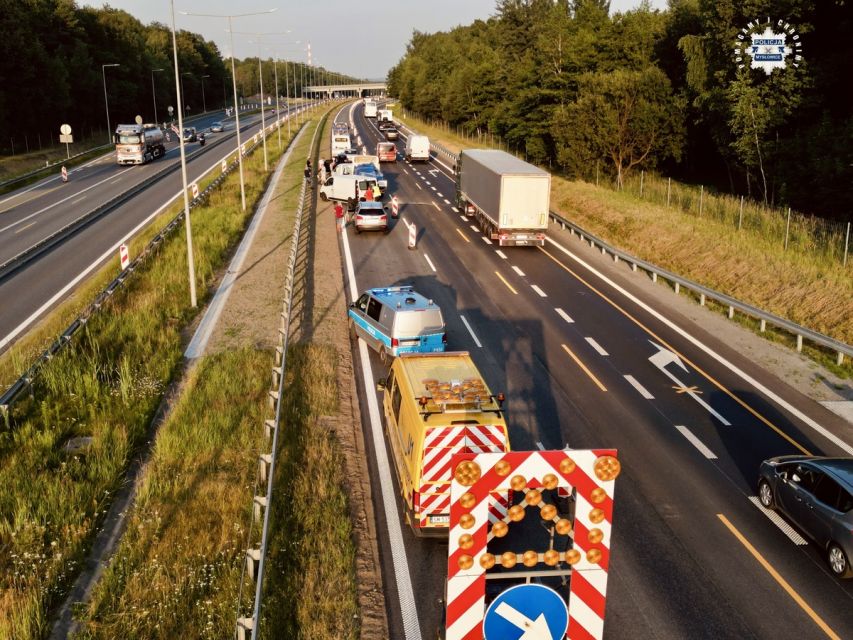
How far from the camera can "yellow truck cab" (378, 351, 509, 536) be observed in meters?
11.1

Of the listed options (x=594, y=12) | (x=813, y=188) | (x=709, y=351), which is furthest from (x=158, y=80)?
(x=709, y=351)

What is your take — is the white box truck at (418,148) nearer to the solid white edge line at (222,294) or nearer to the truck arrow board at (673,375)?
the solid white edge line at (222,294)

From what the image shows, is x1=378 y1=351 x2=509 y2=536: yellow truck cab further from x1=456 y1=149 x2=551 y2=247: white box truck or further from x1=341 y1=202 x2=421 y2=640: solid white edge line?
x1=456 y1=149 x2=551 y2=247: white box truck

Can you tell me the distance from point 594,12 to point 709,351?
54438 mm

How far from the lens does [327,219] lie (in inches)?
1625

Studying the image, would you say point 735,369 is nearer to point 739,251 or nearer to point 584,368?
point 584,368

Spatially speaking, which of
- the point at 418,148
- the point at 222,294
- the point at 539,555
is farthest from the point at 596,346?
the point at 418,148

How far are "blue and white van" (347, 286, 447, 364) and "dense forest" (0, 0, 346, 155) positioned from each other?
64.0 metres

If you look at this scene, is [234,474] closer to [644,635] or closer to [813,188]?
[644,635]

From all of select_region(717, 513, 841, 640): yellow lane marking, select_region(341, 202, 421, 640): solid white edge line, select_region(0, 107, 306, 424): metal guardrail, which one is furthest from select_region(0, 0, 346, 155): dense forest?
select_region(717, 513, 841, 640): yellow lane marking

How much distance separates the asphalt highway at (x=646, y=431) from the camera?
34.9 ft

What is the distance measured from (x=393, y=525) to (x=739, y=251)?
71.7ft

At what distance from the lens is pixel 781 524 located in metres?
12.9

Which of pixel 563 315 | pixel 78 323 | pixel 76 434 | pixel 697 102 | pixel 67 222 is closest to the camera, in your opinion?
pixel 76 434
